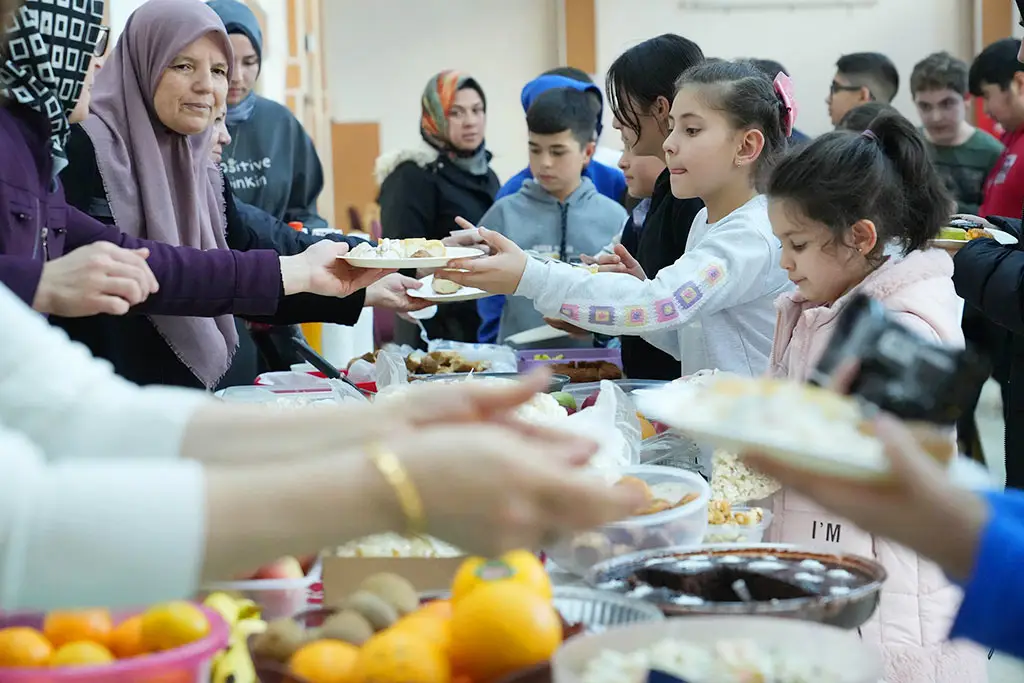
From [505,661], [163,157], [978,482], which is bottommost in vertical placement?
[505,661]

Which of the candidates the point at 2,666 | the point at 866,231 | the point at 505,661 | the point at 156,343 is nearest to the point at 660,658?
the point at 505,661

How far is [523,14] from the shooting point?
11.1m

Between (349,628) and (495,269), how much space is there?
1573mm

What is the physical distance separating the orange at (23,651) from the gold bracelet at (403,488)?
43cm

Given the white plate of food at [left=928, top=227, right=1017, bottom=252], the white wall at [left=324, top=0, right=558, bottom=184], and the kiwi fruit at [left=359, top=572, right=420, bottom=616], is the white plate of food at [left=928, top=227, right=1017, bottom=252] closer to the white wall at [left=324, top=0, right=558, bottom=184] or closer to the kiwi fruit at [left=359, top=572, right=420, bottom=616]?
the kiwi fruit at [left=359, top=572, right=420, bottom=616]

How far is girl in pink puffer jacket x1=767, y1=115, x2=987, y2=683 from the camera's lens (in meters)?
1.94

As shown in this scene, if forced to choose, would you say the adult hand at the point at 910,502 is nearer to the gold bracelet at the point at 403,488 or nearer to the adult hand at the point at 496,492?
the adult hand at the point at 496,492

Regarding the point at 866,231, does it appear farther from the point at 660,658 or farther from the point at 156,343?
the point at 156,343

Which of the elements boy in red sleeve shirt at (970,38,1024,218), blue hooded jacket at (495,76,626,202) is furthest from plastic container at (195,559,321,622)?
boy in red sleeve shirt at (970,38,1024,218)

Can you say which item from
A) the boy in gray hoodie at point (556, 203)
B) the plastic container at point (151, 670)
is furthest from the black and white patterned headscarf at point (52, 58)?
the boy in gray hoodie at point (556, 203)

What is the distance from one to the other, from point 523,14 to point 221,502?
10716 millimetres

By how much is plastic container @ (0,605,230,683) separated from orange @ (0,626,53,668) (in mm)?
36

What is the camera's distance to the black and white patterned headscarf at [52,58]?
2.14m

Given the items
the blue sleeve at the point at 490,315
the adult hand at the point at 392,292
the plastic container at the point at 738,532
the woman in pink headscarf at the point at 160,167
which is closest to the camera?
the plastic container at the point at 738,532
